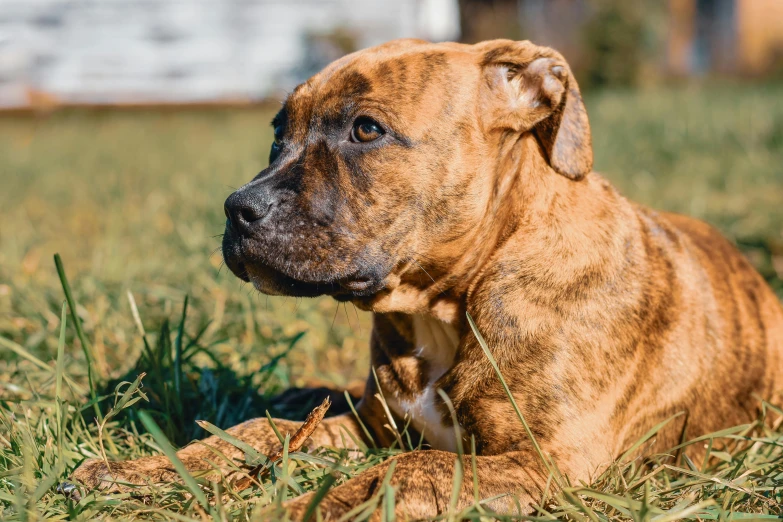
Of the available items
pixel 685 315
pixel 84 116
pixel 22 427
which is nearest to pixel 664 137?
pixel 685 315

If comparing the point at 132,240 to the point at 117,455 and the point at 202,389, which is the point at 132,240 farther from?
the point at 117,455

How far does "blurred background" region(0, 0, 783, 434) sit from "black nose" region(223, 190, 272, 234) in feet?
2.89

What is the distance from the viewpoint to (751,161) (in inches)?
330

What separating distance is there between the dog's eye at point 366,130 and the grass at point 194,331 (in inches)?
43.8

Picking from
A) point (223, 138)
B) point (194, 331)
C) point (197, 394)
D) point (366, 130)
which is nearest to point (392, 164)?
point (366, 130)

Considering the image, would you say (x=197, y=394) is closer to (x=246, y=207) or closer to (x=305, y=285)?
(x=305, y=285)

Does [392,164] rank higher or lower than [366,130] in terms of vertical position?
lower

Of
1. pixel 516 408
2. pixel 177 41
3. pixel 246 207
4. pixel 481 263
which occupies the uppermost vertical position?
pixel 177 41

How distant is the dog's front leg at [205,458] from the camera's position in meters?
2.44

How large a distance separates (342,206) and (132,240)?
4100mm

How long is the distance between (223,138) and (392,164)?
35.7 ft

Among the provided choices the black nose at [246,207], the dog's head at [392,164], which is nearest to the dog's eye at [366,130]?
the dog's head at [392,164]

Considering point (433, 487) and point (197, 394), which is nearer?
point (433, 487)

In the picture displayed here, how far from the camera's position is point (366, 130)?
271cm
